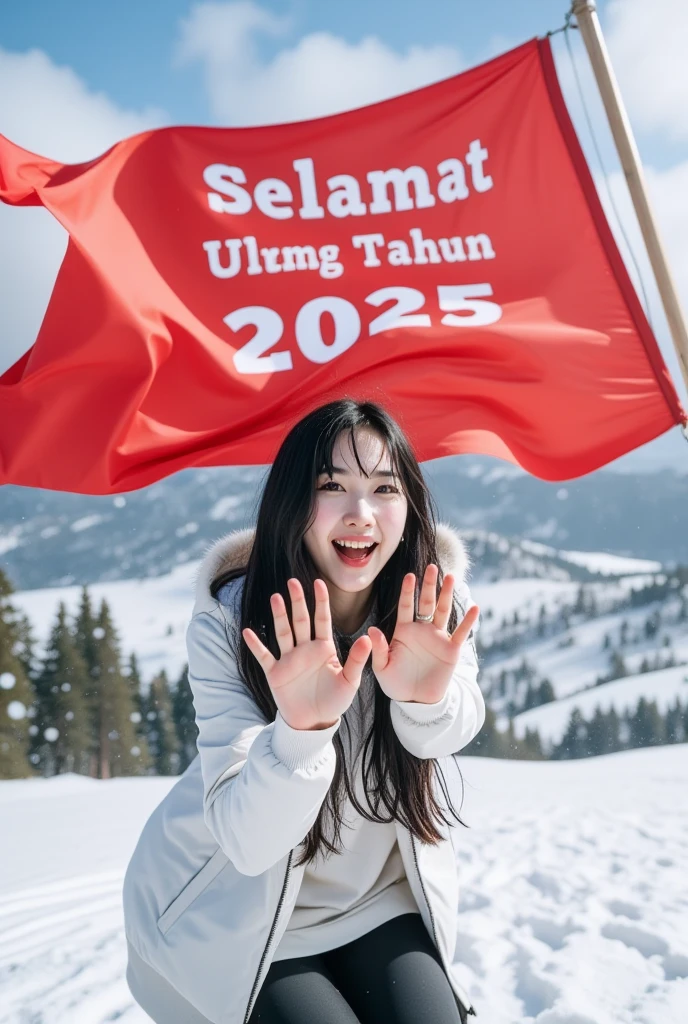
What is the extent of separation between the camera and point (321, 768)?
6.67ft

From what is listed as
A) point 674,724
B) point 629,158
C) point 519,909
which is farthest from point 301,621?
point 674,724

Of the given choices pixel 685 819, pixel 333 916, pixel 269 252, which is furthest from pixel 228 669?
pixel 685 819

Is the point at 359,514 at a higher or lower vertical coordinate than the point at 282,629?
higher

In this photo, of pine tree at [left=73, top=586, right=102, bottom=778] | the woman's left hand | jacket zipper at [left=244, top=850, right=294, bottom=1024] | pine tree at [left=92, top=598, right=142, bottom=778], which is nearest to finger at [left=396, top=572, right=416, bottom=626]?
the woman's left hand

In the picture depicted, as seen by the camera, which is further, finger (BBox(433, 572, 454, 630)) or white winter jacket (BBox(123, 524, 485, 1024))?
finger (BBox(433, 572, 454, 630))

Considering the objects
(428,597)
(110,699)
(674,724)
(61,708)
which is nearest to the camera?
(428,597)

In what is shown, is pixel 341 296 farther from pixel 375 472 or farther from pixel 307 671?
pixel 307 671

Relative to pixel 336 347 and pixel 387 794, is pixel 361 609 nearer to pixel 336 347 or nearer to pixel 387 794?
pixel 387 794

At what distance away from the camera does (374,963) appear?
2.41 metres

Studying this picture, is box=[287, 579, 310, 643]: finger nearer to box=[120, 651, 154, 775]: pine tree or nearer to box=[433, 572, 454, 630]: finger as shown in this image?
box=[433, 572, 454, 630]: finger

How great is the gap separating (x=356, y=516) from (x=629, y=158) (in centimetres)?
218

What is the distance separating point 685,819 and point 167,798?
575cm

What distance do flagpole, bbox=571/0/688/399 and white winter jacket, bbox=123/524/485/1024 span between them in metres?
1.65

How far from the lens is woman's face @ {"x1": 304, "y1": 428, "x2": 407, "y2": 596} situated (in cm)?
248
